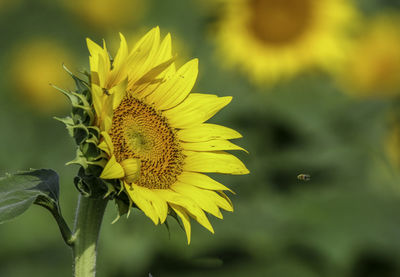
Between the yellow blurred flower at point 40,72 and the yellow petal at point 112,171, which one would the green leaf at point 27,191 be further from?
the yellow blurred flower at point 40,72

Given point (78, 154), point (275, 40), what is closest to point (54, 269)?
point (275, 40)

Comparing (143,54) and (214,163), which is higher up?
(143,54)

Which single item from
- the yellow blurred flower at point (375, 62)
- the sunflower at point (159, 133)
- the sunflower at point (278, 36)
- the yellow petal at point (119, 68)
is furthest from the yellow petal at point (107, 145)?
the yellow blurred flower at point (375, 62)

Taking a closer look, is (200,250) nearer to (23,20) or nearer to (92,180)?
(92,180)

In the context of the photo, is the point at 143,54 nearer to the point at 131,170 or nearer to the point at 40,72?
the point at 131,170

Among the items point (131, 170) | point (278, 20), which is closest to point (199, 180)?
point (131, 170)

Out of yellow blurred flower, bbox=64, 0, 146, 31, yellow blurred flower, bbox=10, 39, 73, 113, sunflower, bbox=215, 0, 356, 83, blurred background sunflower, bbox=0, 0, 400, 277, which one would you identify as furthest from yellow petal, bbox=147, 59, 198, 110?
yellow blurred flower, bbox=64, 0, 146, 31
